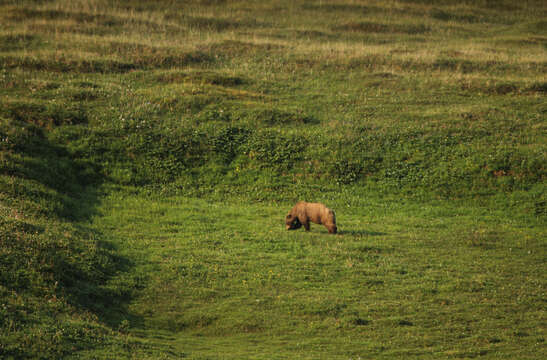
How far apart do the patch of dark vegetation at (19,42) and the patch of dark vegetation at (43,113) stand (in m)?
14.5

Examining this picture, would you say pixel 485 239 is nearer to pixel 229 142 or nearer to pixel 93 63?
pixel 229 142

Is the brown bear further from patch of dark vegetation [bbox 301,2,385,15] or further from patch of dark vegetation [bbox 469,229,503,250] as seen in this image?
patch of dark vegetation [bbox 301,2,385,15]

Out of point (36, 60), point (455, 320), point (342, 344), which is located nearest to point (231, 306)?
point (342, 344)

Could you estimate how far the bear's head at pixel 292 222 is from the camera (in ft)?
74.9

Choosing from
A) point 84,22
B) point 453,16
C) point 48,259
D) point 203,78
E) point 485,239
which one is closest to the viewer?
point 48,259

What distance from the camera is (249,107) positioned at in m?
36.0

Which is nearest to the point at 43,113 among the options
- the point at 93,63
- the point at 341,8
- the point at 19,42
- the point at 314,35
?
the point at 93,63

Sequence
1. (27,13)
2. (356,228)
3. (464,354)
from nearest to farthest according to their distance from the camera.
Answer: (464,354) < (356,228) < (27,13)

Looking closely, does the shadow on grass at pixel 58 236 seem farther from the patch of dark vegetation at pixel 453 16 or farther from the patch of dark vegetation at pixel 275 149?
the patch of dark vegetation at pixel 453 16

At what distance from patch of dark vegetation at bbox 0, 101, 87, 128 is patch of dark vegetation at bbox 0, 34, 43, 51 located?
1454 cm

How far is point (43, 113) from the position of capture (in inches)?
1291

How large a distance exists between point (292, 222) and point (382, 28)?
144ft

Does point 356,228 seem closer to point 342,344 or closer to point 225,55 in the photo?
point 342,344

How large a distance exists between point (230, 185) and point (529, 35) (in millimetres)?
43481
